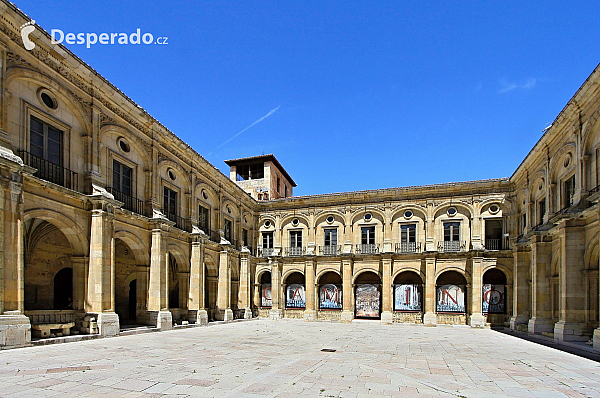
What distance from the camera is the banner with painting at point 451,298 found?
89.8ft

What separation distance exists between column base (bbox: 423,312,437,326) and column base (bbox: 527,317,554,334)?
287 inches

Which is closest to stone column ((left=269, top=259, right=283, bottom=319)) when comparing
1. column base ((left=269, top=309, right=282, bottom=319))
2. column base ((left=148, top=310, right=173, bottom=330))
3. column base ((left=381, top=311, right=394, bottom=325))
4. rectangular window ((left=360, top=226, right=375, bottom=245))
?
column base ((left=269, top=309, right=282, bottom=319))

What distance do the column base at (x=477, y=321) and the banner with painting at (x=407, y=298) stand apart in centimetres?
344

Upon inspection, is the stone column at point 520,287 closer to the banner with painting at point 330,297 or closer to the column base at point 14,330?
the banner with painting at point 330,297

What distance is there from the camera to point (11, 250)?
474 inches

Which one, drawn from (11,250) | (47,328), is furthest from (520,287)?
(11,250)

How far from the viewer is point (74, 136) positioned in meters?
15.5

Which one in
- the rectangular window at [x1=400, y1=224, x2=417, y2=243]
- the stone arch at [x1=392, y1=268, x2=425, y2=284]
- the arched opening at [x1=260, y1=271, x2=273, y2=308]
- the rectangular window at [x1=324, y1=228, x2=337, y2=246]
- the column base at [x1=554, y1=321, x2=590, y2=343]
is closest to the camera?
the column base at [x1=554, y1=321, x2=590, y2=343]

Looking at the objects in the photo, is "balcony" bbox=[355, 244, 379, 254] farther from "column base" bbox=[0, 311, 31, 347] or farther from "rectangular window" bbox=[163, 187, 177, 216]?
"column base" bbox=[0, 311, 31, 347]

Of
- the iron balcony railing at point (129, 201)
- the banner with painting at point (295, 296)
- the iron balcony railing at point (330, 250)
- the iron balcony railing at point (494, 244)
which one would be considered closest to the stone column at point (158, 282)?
the iron balcony railing at point (129, 201)

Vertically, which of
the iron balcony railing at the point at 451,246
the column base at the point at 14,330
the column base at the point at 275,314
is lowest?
the column base at the point at 275,314

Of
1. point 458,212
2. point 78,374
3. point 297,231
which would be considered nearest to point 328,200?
point 297,231

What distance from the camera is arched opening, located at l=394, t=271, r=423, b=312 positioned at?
93.1 ft

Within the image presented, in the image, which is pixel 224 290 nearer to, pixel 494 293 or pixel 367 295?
pixel 367 295
